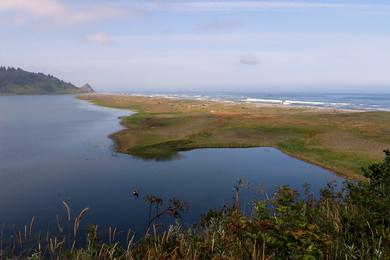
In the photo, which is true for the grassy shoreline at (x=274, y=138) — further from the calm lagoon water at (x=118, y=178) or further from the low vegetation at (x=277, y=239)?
the low vegetation at (x=277, y=239)

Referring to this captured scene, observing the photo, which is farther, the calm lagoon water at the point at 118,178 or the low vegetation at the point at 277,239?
the calm lagoon water at the point at 118,178

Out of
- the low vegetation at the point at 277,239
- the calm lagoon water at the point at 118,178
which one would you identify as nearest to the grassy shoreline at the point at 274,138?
the calm lagoon water at the point at 118,178

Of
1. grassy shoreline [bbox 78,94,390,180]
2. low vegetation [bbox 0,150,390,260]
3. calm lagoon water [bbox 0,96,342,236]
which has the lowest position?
calm lagoon water [bbox 0,96,342,236]

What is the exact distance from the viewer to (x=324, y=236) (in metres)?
7.55

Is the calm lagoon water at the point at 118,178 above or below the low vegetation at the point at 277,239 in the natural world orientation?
below

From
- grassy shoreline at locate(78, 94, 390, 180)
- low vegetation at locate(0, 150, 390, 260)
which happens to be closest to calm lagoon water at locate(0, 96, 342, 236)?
grassy shoreline at locate(78, 94, 390, 180)

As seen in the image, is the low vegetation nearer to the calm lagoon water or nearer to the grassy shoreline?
the calm lagoon water

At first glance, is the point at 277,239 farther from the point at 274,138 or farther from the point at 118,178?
the point at 274,138

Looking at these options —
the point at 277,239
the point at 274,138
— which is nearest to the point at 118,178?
the point at 277,239

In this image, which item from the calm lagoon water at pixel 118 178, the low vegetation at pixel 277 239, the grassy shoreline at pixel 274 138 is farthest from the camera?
the grassy shoreline at pixel 274 138

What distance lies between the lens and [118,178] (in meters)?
35.4

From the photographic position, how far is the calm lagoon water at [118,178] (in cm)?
2703

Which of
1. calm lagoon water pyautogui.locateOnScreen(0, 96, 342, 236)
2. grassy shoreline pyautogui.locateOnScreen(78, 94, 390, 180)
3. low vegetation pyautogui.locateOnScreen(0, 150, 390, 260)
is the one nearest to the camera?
low vegetation pyautogui.locateOnScreen(0, 150, 390, 260)

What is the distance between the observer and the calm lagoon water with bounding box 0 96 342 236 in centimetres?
2703
